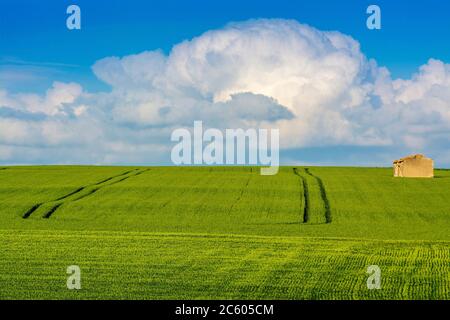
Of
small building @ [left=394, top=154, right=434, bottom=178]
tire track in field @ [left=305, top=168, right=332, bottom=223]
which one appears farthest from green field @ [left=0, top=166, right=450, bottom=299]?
small building @ [left=394, top=154, right=434, bottom=178]

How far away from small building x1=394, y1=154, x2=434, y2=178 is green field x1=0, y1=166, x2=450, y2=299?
6.19 ft

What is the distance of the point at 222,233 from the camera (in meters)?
45.1

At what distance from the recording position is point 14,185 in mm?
71188

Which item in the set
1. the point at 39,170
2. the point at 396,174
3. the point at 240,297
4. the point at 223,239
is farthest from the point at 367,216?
the point at 39,170

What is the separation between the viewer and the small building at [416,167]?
254 feet

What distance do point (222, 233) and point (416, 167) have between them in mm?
38287

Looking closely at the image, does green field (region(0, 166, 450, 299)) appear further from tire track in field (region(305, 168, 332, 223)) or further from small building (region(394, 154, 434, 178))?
small building (region(394, 154, 434, 178))

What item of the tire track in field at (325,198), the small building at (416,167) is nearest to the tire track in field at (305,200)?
the tire track in field at (325,198)

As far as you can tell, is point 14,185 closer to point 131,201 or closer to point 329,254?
point 131,201

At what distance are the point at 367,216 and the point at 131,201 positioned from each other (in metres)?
18.7

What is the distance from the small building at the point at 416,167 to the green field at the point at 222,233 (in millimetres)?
1886

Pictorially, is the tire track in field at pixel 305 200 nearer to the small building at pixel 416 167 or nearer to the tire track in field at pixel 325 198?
the tire track in field at pixel 325 198

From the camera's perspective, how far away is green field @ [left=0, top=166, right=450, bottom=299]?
27.2 meters
